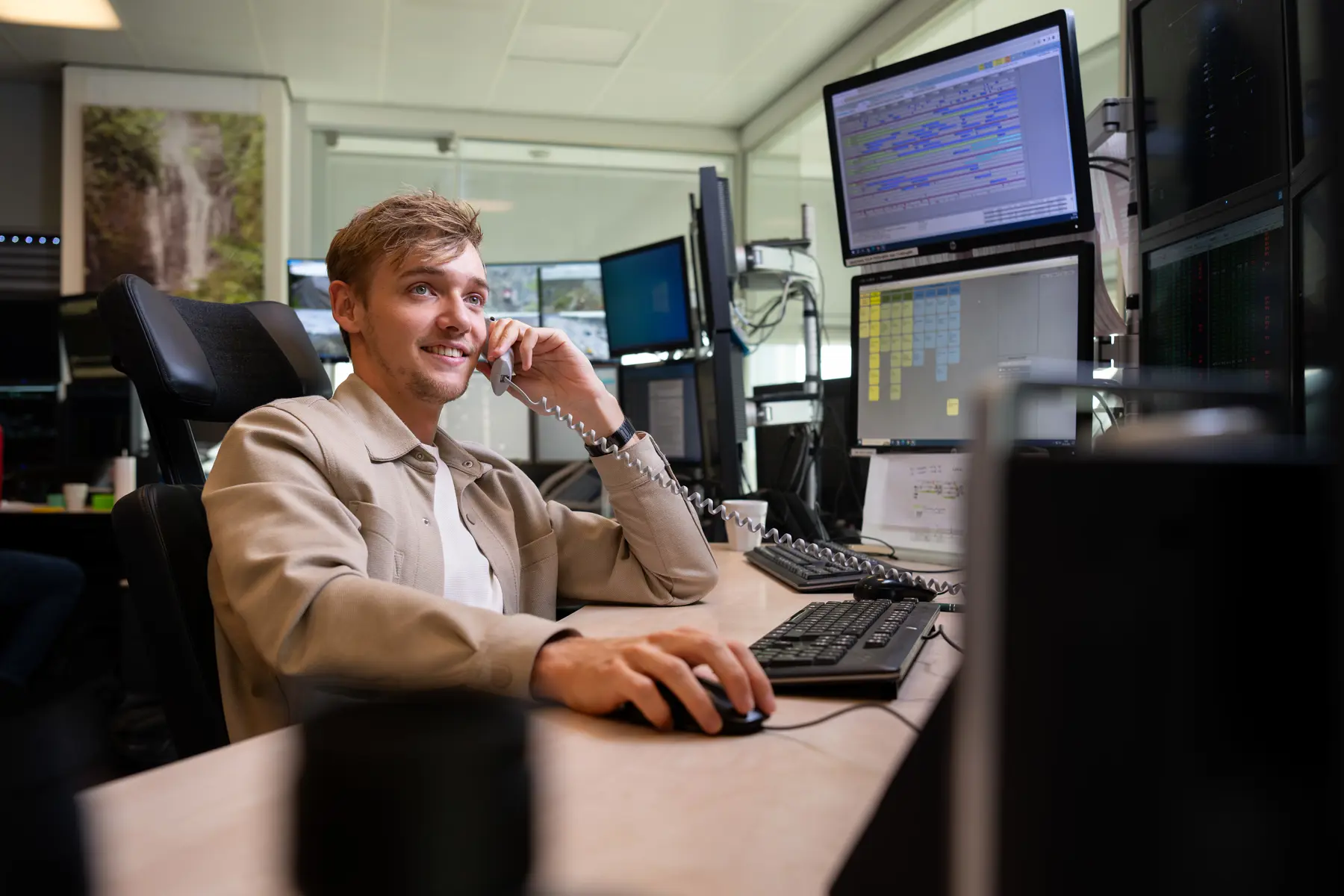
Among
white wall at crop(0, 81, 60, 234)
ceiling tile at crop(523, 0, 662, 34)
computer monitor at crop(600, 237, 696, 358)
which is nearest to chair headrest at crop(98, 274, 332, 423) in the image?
computer monitor at crop(600, 237, 696, 358)

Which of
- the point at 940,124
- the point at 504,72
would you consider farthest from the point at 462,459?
the point at 504,72

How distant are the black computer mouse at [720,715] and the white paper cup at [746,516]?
3.74 feet

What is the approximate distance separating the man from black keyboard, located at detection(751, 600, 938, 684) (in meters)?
0.11

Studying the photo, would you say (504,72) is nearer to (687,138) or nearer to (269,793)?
(687,138)

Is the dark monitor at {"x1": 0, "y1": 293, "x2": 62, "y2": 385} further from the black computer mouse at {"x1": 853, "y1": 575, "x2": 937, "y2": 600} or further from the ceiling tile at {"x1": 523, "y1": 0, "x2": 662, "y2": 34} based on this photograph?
the black computer mouse at {"x1": 853, "y1": 575, "x2": 937, "y2": 600}

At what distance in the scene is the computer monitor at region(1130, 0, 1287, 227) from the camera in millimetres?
1049

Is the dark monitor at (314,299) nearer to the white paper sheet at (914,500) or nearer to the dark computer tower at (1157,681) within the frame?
the white paper sheet at (914,500)

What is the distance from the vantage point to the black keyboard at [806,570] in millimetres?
1428

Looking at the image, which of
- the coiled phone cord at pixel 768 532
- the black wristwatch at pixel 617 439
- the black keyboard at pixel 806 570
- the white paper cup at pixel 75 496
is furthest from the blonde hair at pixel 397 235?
the white paper cup at pixel 75 496

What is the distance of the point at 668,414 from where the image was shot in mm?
2773

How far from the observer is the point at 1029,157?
158 centimetres

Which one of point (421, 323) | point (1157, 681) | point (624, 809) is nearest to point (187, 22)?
point (421, 323)

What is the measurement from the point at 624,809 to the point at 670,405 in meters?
2.22

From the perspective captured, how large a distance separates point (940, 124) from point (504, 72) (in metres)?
Answer: 4.43
